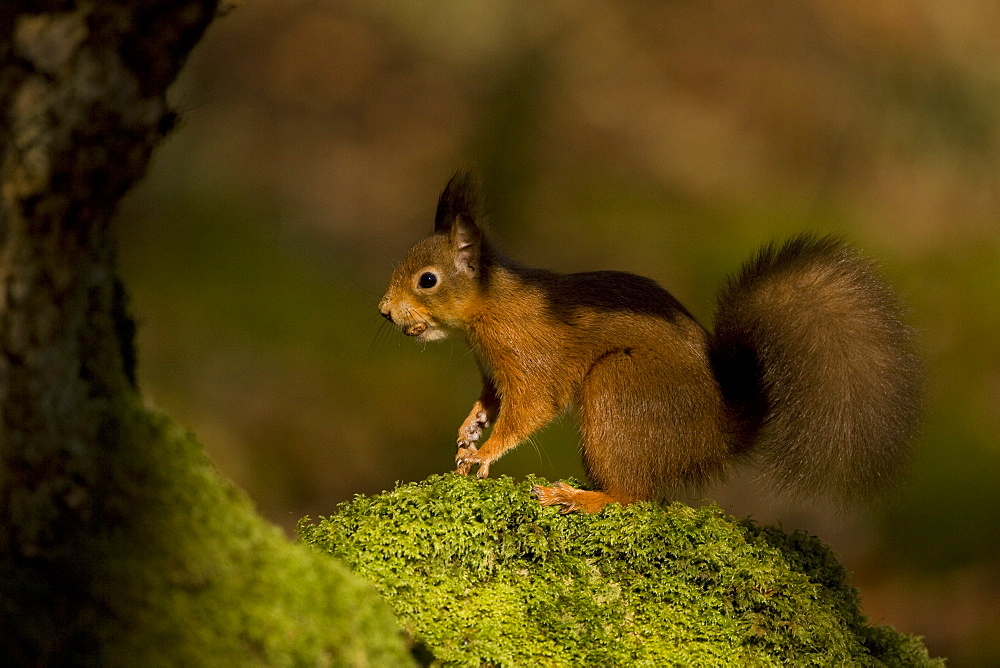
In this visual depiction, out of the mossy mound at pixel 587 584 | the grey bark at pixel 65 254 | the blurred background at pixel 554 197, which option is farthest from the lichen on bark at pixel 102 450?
the blurred background at pixel 554 197

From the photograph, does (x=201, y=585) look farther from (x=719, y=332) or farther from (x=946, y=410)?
(x=946, y=410)

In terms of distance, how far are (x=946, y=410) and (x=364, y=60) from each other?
3474 mm

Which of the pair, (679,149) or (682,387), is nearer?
(682,387)

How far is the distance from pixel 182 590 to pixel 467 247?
1.35m

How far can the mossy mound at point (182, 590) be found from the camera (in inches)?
46.9

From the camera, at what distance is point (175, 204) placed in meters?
4.61

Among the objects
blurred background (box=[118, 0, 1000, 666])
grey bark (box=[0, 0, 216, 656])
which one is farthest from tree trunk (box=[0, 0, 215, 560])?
blurred background (box=[118, 0, 1000, 666])

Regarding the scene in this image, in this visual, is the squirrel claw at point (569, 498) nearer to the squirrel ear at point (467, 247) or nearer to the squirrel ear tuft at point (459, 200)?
the squirrel ear at point (467, 247)

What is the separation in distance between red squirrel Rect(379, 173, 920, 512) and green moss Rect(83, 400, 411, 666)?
0.74 meters

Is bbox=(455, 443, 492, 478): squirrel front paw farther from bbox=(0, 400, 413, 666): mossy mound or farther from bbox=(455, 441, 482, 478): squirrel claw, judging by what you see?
bbox=(0, 400, 413, 666): mossy mound

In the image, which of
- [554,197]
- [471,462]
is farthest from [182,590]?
[554,197]

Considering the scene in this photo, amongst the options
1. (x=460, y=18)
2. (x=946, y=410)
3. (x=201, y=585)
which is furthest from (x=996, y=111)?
(x=201, y=585)

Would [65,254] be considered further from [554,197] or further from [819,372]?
[554,197]

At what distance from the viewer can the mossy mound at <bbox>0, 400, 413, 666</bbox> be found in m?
1.19
